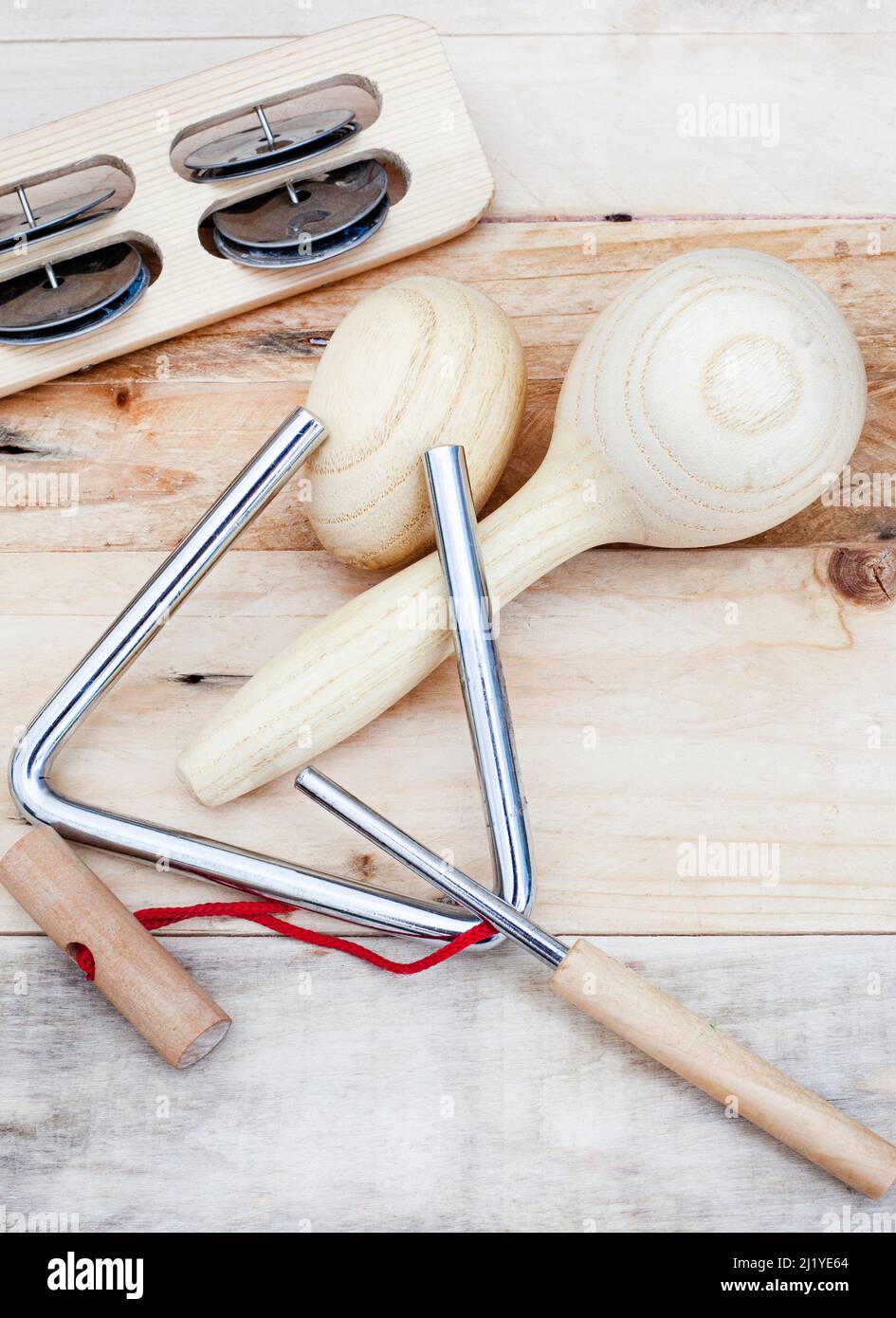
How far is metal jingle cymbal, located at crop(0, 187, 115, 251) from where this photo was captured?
0.59 metres

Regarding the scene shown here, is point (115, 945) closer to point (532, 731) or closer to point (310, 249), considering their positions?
point (532, 731)

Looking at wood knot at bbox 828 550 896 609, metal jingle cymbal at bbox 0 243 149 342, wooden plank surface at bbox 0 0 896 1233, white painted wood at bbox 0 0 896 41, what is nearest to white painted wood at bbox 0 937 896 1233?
wooden plank surface at bbox 0 0 896 1233

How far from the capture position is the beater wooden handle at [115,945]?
1.57 feet

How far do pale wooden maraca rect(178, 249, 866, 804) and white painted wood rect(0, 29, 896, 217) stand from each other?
14 cm

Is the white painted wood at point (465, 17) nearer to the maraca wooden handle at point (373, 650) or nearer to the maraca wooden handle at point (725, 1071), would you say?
the maraca wooden handle at point (373, 650)

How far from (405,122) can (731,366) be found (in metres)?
0.23

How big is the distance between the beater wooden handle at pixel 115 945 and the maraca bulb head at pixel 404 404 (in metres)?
0.17

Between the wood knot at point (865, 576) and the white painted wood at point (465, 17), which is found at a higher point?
the white painted wood at point (465, 17)

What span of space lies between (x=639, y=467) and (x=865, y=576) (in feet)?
0.44

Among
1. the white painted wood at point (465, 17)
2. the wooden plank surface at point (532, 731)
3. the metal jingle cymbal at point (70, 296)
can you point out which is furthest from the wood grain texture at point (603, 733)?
the white painted wood at point (465, 17)

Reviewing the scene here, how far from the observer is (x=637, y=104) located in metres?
0.66

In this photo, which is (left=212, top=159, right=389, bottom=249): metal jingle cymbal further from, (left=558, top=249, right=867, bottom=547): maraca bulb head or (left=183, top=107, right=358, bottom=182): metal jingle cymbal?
(left=558, top=249, right=867, bottom=547): maraca bulb head

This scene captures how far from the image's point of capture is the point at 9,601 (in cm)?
58
